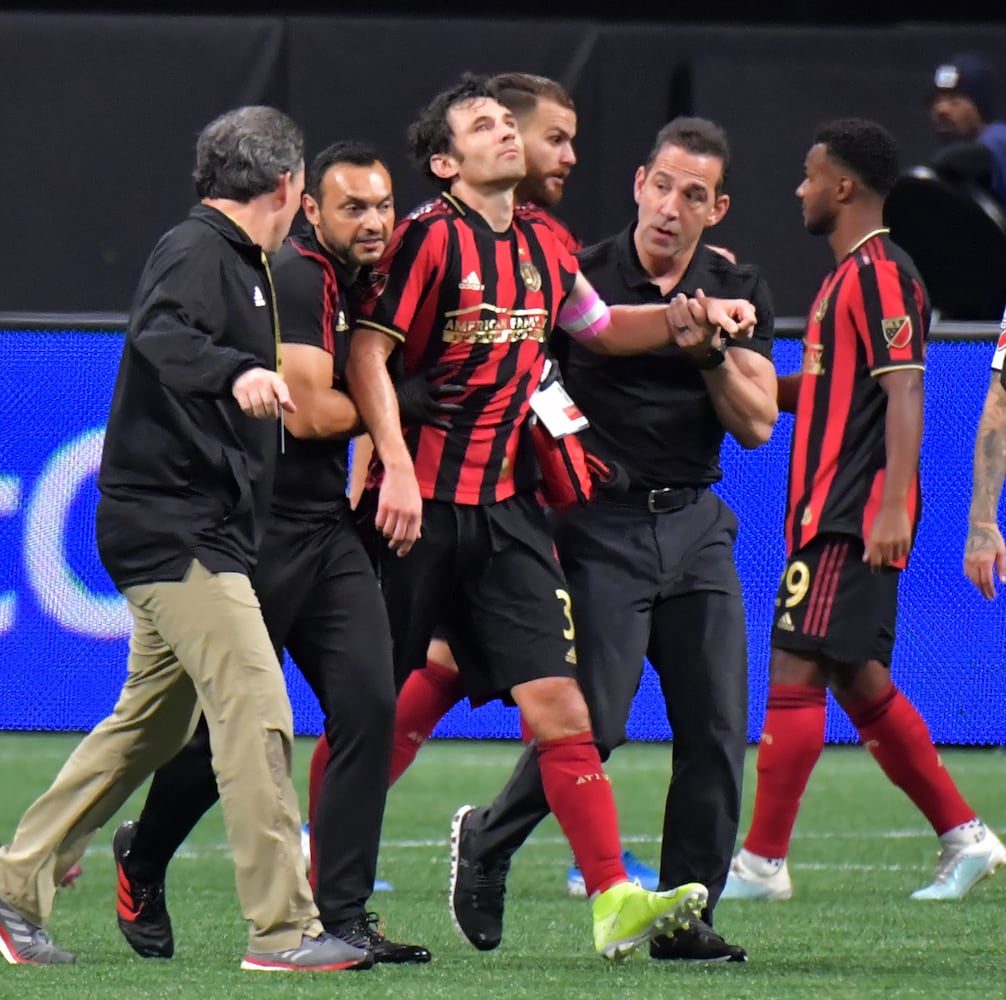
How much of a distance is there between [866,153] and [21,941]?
10.2 ft

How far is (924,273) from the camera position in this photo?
1023 cm

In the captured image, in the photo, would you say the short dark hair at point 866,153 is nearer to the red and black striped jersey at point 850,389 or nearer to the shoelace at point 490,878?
the red and black striped jersey at point 850,389

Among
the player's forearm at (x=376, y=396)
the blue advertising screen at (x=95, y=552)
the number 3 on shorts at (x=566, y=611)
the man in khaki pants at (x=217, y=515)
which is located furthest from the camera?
the blue advertising screen at (x=95, y=552)

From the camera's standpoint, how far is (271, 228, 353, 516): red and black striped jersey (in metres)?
5.00

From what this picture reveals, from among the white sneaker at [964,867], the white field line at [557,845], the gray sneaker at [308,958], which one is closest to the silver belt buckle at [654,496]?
the gray sneaker at [308,958]

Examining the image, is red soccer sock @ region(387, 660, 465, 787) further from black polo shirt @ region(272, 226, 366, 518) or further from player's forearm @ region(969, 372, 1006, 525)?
player's forearm @ region(969, 372, 1006, 525)

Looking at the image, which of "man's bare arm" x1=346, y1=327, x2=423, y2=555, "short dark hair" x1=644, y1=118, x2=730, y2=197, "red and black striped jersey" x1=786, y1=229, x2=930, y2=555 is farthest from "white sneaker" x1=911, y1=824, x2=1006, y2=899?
"man's bare arm" x1=346, y1=327, x2=423, y2=555

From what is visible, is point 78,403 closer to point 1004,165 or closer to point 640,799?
point 640,799

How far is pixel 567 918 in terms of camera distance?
591cm

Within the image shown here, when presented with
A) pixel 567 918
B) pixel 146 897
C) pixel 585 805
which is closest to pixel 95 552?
pixel 567 918

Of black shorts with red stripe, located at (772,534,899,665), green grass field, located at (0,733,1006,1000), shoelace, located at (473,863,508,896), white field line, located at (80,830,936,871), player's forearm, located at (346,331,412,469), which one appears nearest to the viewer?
green grass field, located at (0,733,1006,1000)

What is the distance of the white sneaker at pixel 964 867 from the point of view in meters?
6.29

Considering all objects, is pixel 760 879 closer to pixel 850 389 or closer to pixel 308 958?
pixel 850 389

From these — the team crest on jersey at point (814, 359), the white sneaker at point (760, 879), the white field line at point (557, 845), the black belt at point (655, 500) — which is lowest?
the white field line at point (557, 845)
